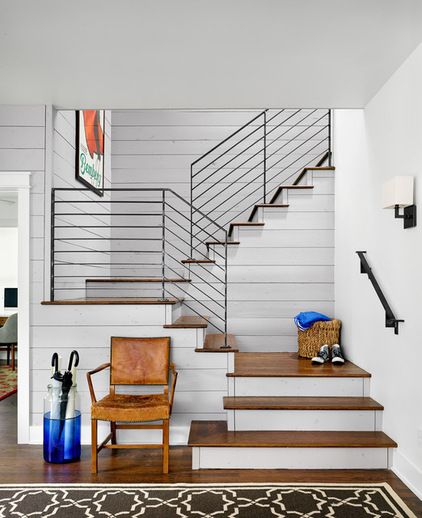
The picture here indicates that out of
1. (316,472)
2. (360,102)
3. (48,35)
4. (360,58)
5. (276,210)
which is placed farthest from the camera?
(276,210)

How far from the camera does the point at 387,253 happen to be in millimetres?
4129

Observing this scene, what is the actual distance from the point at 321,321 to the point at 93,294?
2311mm

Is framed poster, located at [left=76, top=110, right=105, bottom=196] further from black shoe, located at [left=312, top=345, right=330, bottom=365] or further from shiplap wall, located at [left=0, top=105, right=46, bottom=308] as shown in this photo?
black shoe, located at [left=312, top=345, right=330, bottom=365]

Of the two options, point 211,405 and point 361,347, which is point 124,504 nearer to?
point 211,405

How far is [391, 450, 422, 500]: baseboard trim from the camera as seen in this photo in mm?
3545

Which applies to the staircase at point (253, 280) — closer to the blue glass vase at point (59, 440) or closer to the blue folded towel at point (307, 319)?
the blue folded towel at point (307, 319)

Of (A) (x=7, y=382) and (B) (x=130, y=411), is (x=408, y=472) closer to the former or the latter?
(B) (x=130, y=411)

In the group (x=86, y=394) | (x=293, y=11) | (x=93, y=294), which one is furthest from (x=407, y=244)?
(x=93, y=294)

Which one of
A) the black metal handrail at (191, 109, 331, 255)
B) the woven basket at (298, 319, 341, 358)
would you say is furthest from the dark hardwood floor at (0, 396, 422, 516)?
the black metal handrail at (191, 109, 331, 255)

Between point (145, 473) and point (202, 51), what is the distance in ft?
9.34

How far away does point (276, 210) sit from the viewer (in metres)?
5.77

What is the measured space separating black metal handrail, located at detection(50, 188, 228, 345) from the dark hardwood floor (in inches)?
43.2

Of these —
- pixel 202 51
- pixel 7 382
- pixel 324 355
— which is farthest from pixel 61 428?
pixel 7 382

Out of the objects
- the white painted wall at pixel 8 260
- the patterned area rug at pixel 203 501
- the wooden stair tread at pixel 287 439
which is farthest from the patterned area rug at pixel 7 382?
the wooden stair tread at pixel 287 439
